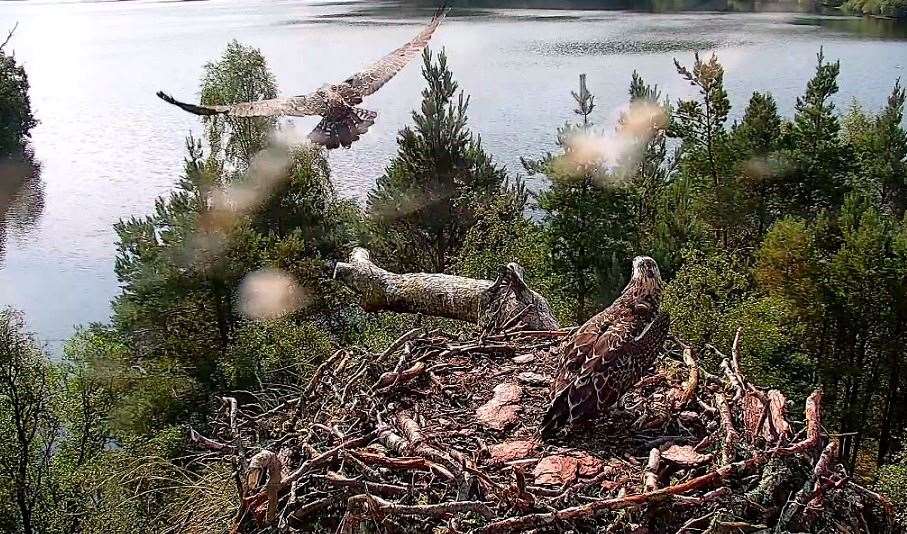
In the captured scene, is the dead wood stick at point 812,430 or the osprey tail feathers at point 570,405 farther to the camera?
the osprey tail feathers at point 570,405

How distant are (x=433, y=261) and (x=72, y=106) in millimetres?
29623

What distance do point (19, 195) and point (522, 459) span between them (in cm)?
3397

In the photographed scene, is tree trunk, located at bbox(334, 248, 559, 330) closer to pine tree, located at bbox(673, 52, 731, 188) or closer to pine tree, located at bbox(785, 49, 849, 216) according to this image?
pine tree, located at bbox(785, 49, 849, 216)

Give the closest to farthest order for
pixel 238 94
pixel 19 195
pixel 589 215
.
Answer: pixel 589 215 < pixel 238 94 < pixel 19 195

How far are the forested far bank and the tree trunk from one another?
581 centimetres

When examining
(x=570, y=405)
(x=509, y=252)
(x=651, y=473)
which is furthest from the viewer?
(x=509, y=252)

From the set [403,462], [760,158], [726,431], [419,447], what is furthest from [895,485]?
[403,462]

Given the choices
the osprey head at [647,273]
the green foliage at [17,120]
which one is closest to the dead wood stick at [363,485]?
the osprey head at [647,273]

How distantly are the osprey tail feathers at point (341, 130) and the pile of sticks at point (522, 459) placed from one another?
3.95 meters

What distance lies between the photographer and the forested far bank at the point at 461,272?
15.4 metres

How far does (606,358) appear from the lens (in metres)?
4.88

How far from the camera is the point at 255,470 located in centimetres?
382

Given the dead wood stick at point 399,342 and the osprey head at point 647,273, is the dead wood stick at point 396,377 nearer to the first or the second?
the dead wood stick at point 399,342

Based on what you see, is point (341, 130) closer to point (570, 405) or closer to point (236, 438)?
point (570, 405)
